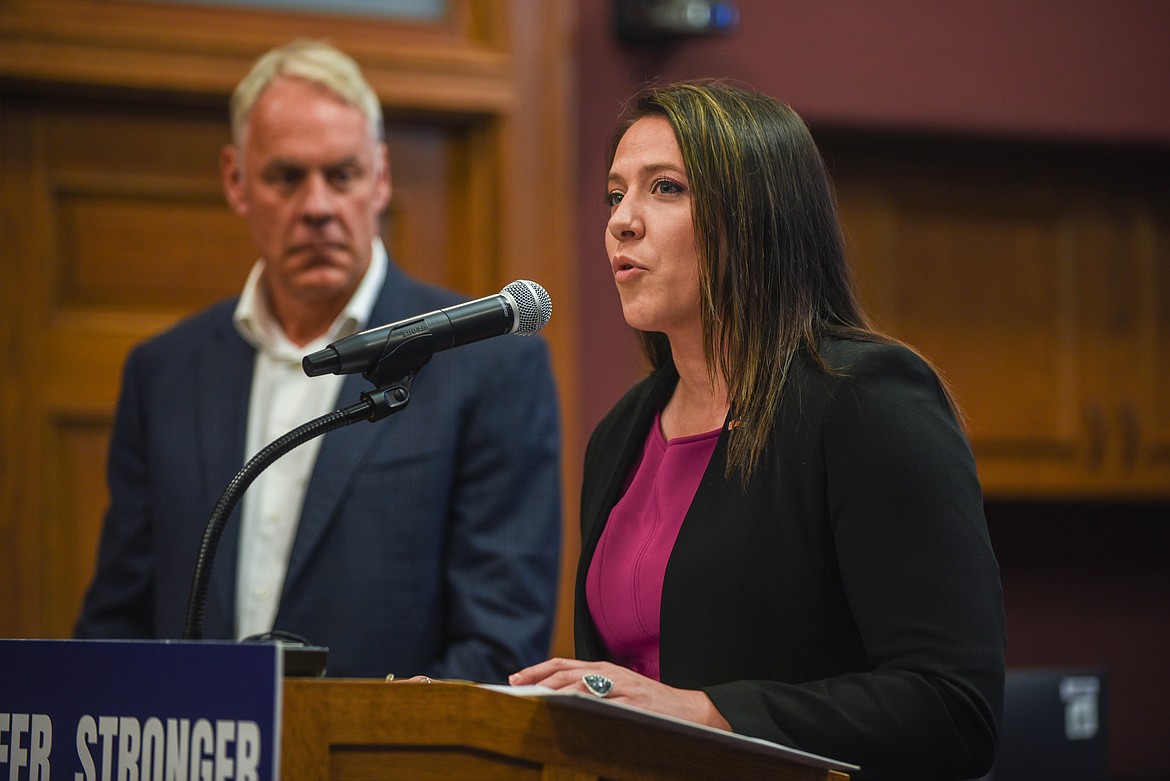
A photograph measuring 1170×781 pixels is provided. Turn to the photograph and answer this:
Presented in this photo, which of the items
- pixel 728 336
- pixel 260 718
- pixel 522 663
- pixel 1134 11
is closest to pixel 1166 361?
pixel 1134 11

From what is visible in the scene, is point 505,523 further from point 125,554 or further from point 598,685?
point 598,685

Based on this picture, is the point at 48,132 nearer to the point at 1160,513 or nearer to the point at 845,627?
the point at 845,627

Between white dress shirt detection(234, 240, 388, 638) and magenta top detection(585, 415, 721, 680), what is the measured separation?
0.71 meters

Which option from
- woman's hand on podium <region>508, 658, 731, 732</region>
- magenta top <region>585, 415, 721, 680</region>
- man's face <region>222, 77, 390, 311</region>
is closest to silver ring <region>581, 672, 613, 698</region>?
woman's hand on podium <region>508, 658, 731, 732</region>

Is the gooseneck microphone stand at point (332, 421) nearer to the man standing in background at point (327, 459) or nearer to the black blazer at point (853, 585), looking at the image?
the black blazer at point (853, 585)

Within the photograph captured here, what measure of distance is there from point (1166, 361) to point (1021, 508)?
600 mm

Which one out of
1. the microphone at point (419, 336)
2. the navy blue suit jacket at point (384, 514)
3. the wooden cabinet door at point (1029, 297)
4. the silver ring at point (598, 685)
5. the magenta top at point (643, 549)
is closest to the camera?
the silver ring at point (598, 685)

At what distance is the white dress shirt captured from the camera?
2205 millimetres

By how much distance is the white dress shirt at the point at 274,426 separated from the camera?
2.21 metres

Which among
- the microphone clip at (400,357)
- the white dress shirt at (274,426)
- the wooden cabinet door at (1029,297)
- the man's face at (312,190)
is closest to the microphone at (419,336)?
the microphone clip at (400,357)

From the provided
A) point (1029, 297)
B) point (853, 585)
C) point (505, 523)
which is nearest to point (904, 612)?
point (853, 585)

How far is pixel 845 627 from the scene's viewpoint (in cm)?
137

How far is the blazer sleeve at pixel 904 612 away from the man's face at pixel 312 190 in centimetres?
123

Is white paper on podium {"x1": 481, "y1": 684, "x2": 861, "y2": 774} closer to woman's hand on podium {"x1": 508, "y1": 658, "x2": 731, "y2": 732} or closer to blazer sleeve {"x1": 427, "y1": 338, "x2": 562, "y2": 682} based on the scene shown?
woman's hand on podium {"x1": 508, "y1": 658, "x2": 731, "y2": 732}
